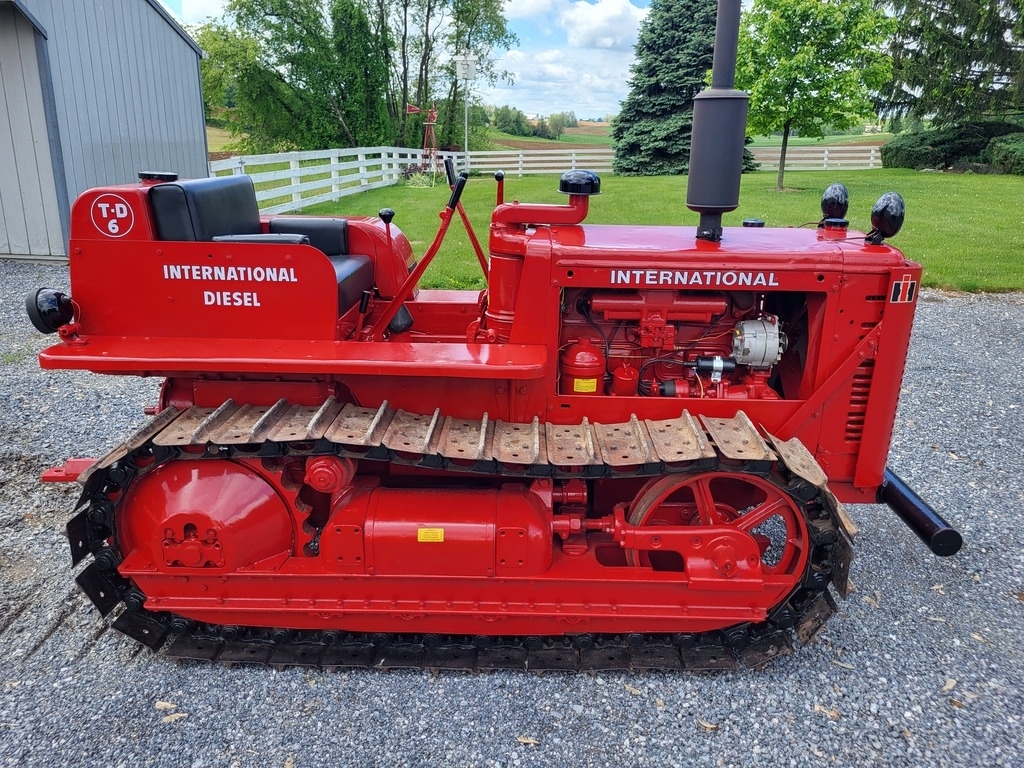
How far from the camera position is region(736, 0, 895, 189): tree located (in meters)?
18.2

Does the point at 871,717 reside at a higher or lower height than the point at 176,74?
lower

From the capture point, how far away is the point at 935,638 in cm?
354

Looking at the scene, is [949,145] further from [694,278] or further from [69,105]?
[694,278]

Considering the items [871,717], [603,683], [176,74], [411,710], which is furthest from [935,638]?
[176,74]

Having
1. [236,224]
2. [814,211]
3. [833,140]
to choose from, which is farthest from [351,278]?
[833,140]

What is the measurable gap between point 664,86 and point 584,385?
77.2ft

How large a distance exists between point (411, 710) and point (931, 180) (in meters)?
23.5

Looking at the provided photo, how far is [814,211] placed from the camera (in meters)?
15.2

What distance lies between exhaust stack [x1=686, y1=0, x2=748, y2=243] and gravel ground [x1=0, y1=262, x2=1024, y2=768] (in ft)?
6.95

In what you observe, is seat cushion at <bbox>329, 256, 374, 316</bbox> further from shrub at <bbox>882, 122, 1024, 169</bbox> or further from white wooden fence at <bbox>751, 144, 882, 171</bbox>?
white wooden fence at <bbox>751, 144, 882, 171</bbox>

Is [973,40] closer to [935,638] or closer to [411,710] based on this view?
[935,638]

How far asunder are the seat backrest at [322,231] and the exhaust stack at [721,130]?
7.56 feet

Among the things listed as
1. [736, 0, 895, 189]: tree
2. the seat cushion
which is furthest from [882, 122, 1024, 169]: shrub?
the seat cushion

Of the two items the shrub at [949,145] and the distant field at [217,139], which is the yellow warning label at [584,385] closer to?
the shrub at [949,145]
